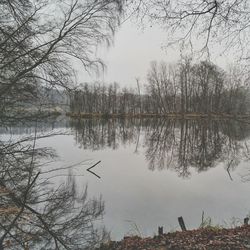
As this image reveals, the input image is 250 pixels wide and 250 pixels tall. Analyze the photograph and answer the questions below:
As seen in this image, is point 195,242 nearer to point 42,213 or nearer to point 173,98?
point 42,213

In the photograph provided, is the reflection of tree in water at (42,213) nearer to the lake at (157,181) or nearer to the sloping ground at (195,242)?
the lake at (157,181)

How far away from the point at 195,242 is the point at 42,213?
12.1 ft

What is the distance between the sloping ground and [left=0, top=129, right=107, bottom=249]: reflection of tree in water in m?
0.91

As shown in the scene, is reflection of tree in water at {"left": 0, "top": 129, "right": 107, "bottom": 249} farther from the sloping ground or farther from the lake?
the sloping ground

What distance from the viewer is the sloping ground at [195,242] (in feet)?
18.0

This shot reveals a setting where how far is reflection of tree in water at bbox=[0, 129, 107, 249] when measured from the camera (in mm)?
6434

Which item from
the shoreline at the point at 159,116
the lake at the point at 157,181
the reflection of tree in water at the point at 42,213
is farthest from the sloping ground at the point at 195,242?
the shoreline at the point at 159,116

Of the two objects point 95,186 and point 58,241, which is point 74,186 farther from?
point 58,241

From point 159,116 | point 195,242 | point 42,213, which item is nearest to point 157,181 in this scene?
point 42,213

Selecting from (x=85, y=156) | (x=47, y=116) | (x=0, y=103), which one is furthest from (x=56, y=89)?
(x=85, y=156)

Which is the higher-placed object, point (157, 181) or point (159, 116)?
point (159, 116)

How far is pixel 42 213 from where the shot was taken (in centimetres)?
793

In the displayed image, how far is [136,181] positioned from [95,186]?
2.07 metres

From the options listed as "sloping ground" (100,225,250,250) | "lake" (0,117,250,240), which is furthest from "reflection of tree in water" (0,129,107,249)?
"sloping ground" (100,225,250,250)
